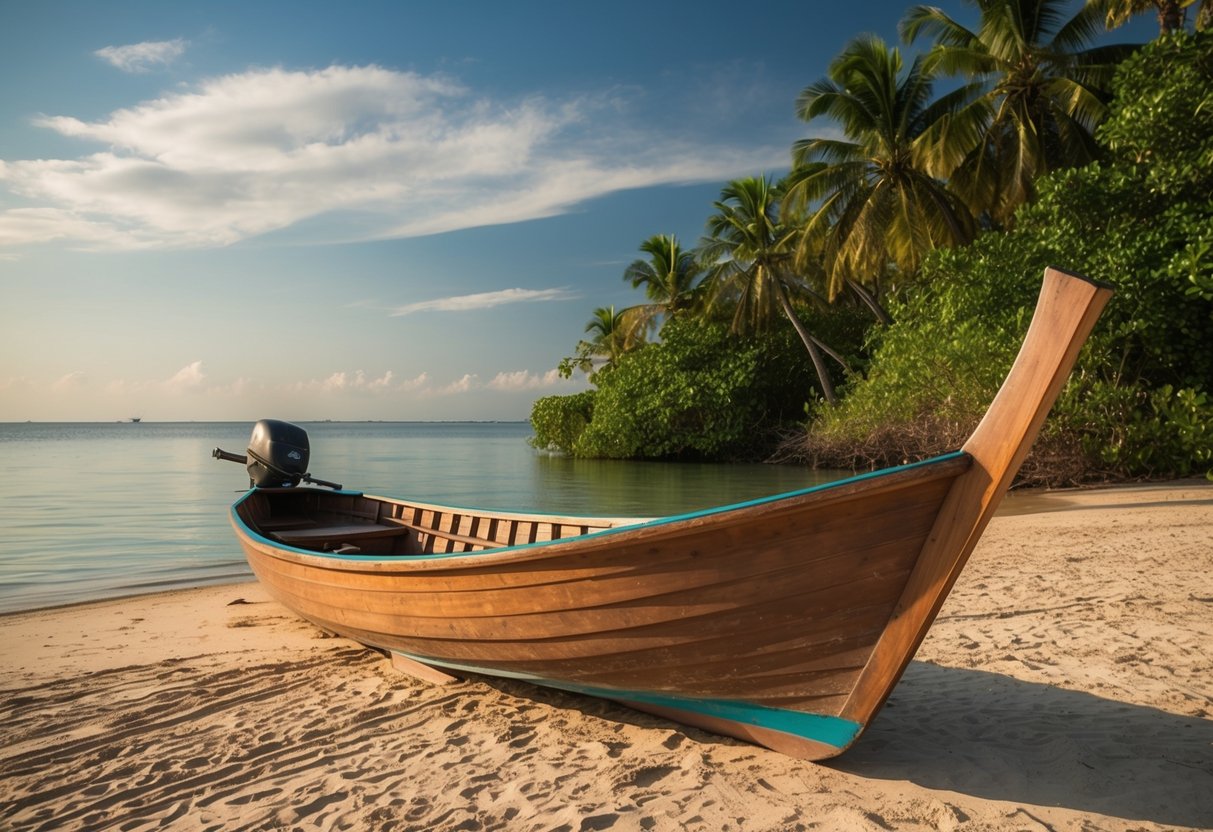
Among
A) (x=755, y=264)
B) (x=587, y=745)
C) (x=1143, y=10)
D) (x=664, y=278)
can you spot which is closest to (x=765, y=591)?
(x=587, y=745)

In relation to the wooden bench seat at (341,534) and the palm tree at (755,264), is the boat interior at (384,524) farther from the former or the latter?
the palm tree at (755,264)

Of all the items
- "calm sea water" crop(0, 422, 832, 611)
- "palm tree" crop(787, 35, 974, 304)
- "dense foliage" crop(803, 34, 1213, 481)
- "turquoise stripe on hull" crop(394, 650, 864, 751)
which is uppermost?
"palm tree" crop(787, 35, 974, 304)

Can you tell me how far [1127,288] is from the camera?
11.1 metres

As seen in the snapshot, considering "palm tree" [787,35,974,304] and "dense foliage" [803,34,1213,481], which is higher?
"palm tree" [787,35,974,304]

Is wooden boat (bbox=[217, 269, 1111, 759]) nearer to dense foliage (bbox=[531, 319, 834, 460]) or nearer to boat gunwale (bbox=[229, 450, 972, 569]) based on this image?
boat gunwale (bbox=[229, 450, 972, 569])

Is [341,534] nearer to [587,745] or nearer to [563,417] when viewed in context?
[587,745]

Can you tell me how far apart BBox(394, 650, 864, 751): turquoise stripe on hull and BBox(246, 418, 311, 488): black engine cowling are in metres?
5.09

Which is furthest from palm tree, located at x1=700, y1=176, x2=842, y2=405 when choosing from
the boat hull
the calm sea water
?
the boat hull

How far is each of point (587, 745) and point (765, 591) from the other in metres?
1.34

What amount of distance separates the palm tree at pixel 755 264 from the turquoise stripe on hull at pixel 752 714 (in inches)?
796

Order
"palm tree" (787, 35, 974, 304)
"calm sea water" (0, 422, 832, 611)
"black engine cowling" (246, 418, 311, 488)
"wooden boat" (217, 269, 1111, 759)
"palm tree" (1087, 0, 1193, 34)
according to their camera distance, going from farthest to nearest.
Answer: "palm tree" (787, 35, 974, 304) → "palm tree" (1087, 0, 1193, 34) → "calm sea water" (0, 422, 832, 611) → "black engine cowling" (246, 418, 311, 488) → "wooden boat" (217, 269, 1111, 759)

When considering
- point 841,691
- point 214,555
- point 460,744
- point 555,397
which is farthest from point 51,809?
point 555,397

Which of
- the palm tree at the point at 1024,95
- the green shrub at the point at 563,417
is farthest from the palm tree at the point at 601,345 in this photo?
the palm tree at the point at 1024,95

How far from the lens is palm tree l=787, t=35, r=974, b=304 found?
59.5 feet
